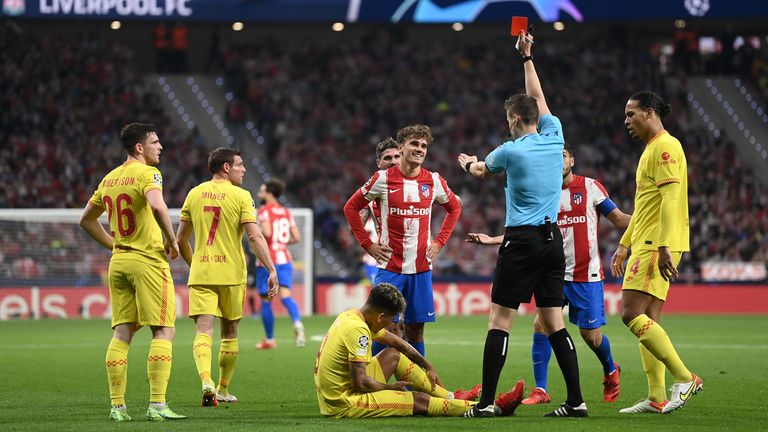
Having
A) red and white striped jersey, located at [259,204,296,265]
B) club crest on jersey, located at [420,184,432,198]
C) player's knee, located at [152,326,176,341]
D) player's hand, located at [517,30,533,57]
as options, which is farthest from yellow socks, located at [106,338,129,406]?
red and white striped jersey, located at [259,204,296,265]

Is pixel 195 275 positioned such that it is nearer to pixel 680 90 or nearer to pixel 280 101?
pixel 280 101

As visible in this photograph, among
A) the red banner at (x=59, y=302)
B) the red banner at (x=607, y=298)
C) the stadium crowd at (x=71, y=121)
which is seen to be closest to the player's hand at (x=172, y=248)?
the red banner at (x=59, y=302)

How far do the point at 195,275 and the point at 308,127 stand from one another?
78.9ft

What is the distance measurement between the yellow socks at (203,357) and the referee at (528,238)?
2.48 metres

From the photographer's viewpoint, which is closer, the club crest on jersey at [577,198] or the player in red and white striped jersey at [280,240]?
the club crest on jersey at [577,198]

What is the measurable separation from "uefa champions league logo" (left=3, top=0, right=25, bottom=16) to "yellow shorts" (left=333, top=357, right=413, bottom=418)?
859 inches

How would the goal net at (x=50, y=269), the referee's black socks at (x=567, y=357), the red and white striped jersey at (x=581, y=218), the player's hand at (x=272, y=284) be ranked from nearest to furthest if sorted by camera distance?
the referee's black socks at (x=567, y=357), the player's hand at (x=272, y=284), the red and white striped jersey at (x=581, y=218), the goal net at (x=50, y=269)

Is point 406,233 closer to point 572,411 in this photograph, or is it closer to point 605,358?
point 605,358

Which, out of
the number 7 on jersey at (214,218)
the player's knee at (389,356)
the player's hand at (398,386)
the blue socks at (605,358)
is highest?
the number 7 on jersey at (214,218)

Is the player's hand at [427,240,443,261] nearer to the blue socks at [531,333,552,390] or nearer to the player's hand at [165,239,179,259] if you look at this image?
the blue socks at [531,333,552,390]

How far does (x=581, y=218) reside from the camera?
10188 millimetres

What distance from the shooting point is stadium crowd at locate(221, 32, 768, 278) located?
101 feet

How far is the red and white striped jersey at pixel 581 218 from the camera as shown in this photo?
33.1ft

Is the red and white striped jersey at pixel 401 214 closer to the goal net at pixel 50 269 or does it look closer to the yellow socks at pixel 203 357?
the yellow socks at pixel 203 357
